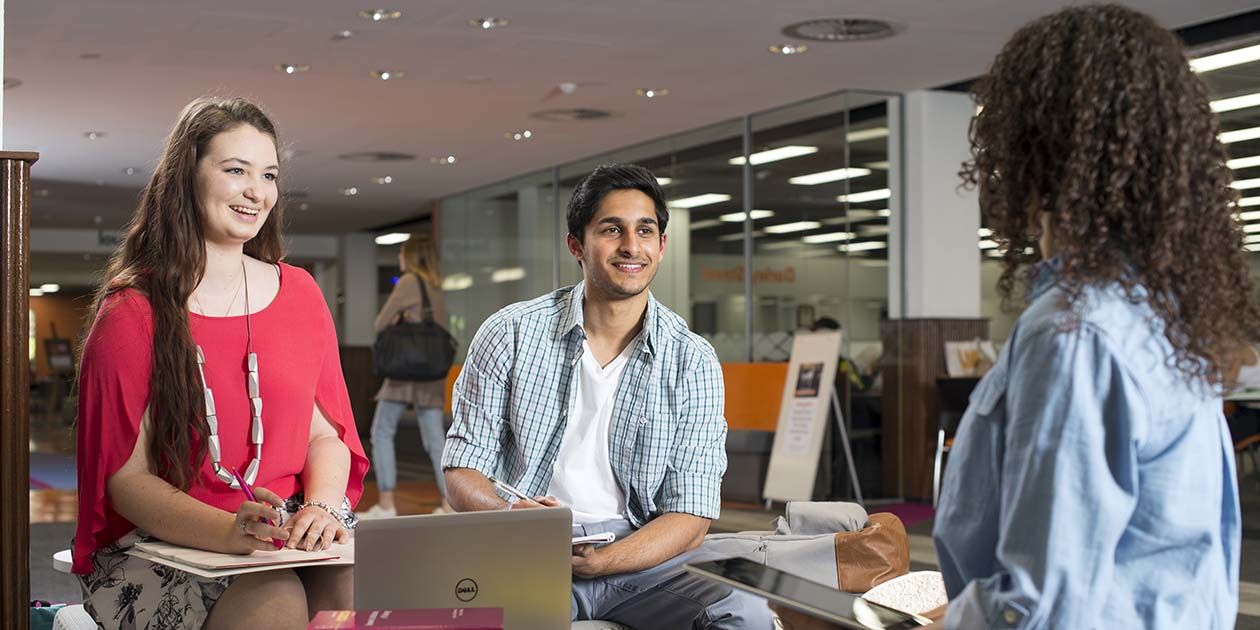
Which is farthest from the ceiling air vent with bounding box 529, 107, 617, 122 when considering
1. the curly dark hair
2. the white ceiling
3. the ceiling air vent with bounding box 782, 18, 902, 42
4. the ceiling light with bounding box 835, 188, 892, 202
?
the curly dark hair

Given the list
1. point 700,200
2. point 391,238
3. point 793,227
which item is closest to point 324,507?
point 793,227

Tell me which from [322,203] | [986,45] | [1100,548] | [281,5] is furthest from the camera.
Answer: [322,203]

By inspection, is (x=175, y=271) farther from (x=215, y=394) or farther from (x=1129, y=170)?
(x=1129, y=170)

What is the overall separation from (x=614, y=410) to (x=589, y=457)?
11 cm

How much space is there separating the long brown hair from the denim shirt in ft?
4.67

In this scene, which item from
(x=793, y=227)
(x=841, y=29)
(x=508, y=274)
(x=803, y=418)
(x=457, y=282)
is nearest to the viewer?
(x=841, y=29)

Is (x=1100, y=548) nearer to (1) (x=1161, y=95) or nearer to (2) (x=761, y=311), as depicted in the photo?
(1) (x=1161, y=95)

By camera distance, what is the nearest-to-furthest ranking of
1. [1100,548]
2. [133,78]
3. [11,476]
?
1. [1100,548]
2. [11,476]
3. [133,78]

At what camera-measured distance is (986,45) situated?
26.1 feet

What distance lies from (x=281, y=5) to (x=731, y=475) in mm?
4964

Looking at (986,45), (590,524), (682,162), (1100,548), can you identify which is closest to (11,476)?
(590,524)

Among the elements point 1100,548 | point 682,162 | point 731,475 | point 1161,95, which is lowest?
point 731,475

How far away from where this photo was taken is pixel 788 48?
8164mm

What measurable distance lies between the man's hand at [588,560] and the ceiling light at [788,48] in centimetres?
597
